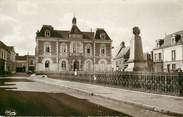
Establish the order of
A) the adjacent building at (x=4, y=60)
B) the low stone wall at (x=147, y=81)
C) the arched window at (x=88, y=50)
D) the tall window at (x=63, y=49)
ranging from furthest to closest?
the arched window at (x=88, y=50) → the tall window at (x=63, y=49) → the adjacent building at (x=4, y=60) → the low stone wall at (x=147, y=81)

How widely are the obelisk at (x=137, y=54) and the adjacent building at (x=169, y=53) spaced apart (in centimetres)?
3026

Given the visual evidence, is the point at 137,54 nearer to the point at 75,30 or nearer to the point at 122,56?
the point at 75,30

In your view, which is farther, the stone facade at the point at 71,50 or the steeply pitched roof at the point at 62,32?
the steeply pitched roof at the point at 62,32

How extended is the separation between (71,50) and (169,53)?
19577mm

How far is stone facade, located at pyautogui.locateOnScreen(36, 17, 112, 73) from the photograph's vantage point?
56312 mm

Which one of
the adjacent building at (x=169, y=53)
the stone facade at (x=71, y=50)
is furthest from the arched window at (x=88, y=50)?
the adjacent building at (x=169, y=53)

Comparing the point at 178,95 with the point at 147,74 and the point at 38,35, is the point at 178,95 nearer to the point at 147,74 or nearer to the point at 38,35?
the point at 147,74

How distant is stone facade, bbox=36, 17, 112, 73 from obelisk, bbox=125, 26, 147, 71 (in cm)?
3722

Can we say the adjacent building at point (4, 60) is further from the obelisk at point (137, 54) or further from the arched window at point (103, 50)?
the obelisk at point (137, 54)

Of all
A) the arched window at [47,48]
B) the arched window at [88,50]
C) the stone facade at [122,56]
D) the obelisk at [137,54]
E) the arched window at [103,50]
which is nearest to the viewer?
the obelisk at [137,54]

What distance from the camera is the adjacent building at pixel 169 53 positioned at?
49.4 m

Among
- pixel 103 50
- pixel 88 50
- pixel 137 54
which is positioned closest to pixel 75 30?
pixel 88 50

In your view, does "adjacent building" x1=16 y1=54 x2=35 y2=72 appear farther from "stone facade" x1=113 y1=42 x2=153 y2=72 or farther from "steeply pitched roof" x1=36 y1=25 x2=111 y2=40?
"steeply pitched roof" x1=36 y1=25 x2=111 y2=40

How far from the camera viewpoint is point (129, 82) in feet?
56.6
